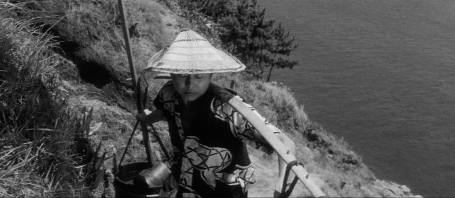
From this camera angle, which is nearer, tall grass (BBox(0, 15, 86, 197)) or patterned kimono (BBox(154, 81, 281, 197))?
patterned kimono (BBox(154, 81, 281, 197))

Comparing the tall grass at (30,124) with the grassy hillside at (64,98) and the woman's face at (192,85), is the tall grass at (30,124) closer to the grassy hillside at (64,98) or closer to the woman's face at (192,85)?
the grassy hillside at (64,98)

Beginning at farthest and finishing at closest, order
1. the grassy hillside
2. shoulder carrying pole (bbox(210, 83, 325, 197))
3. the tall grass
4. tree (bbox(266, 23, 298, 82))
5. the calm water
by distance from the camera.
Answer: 1. the calm water
2. tree (bbox(266, 23, 298, 82))
3. the grassy hillside
4. the tall grass
5. shoulder carrying pole (bbox(210, 83, 325, 197))

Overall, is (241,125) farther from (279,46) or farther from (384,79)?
(384,79)

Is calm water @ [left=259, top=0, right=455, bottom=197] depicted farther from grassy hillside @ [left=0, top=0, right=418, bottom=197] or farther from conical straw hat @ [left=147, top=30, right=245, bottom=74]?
conical straw hat @ [left=147, top=30, right=245, bottom=74]

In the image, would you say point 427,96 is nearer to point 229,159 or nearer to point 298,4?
point 298,4

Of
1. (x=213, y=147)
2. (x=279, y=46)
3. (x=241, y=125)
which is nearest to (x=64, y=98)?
(x=213, y=147)

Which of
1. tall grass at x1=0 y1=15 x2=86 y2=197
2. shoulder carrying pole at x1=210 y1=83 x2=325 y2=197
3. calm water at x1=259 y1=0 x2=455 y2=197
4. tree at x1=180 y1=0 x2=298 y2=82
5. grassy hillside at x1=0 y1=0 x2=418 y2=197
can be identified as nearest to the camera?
shoulder carrying pole at x1=210 y1=83 x2=325 y2=197

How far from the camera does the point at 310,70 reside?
1773 inches

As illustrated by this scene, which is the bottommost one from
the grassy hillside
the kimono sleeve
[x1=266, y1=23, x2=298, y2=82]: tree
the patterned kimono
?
[x1=266, y1=23, x2=298, y2=82]: tree

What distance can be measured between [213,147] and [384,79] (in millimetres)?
45302

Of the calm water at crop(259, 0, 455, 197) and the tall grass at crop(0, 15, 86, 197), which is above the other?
the tall grass at crop(0, 15, 86, 197)

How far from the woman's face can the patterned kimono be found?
37 mm

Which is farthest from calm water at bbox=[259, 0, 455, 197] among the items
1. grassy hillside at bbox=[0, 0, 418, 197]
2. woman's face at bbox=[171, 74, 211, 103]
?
woman's face at bbox=[171, 74, 211, 103]

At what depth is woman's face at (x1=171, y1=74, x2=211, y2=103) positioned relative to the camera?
2.54 meters
